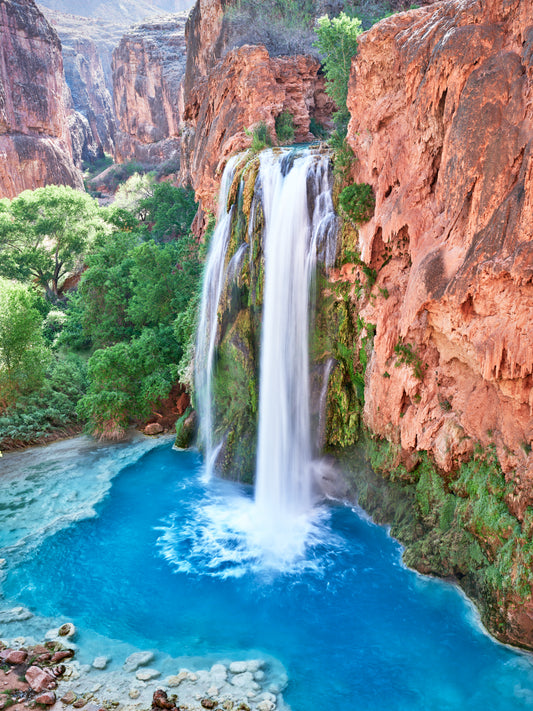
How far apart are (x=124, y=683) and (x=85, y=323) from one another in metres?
19.3

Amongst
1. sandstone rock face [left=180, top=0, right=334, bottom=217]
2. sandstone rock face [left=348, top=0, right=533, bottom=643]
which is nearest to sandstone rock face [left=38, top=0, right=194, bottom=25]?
sandstone rock face [left=180, top=0, right=334, bottom=217]

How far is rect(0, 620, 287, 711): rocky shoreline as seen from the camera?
7879 mm

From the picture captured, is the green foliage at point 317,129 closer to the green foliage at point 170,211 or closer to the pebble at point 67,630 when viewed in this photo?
the green foliage at point 170,211

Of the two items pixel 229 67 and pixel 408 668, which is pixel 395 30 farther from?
pixel 229 67

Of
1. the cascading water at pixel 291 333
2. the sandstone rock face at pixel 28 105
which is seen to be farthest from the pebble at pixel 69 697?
the sandstone rock face at pixel 28 105

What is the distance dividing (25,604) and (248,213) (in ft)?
42.3

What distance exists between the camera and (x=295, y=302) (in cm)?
1484

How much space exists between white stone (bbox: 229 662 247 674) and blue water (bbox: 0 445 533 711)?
0.40 metres

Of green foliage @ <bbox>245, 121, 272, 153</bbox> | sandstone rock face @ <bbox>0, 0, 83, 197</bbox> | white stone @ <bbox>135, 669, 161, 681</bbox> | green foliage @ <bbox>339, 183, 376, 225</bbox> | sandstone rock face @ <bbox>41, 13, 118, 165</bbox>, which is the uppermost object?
sandstone rock face @ <bbox>41, 13, 118, 165</bbox>

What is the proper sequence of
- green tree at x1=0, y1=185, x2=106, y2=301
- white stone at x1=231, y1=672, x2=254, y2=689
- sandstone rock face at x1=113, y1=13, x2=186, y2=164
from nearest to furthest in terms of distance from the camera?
1. white stone at x1=231, y1=672, x2=254, y2=689
2. green tree at x1=0, y1=185, x2=106, y2=301
3. sandstone rock face at x1=113, y1=13, x2=186, y2=164

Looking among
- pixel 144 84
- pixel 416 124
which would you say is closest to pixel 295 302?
pixel 416 124

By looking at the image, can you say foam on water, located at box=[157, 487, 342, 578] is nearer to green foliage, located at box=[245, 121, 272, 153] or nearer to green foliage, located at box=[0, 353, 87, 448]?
green foliage, located at box=[0, 353, 87, 448]

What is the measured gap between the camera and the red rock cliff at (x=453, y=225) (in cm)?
861

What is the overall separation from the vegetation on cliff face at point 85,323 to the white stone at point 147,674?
11.9 m
